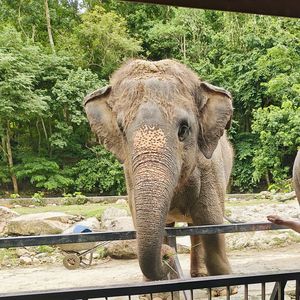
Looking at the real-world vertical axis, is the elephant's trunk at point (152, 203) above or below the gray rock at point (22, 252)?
above

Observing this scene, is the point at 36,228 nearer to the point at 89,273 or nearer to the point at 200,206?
the point at 89,273

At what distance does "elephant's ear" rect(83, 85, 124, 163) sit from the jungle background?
389 inches

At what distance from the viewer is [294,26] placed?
41.7 feet

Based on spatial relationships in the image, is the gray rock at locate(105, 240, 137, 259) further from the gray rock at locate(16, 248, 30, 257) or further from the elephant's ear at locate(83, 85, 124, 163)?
the elephant's ear at locate(83, 85, 124, 163)

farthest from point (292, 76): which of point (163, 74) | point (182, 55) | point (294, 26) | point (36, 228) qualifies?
point (163, 74)

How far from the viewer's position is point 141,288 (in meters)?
1.23

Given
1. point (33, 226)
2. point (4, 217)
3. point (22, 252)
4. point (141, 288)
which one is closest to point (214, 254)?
point (141, 288)

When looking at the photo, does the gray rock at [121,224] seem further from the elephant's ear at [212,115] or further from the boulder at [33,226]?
the elephant's ear at [212,115]

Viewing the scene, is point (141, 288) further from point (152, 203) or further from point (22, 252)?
point (22, 252)

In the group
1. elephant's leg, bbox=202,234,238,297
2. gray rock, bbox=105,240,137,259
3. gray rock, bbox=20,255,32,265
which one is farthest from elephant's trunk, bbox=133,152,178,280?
gray rock, bbox=20,255,32,265

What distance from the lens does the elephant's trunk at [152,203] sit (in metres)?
1.94

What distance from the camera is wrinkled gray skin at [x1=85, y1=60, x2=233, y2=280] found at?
202 cm

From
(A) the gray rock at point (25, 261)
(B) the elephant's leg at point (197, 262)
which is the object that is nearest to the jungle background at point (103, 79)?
(B) the elephant's leg at point (197, 262)

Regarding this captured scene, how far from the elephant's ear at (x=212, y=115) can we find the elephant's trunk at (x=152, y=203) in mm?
707
